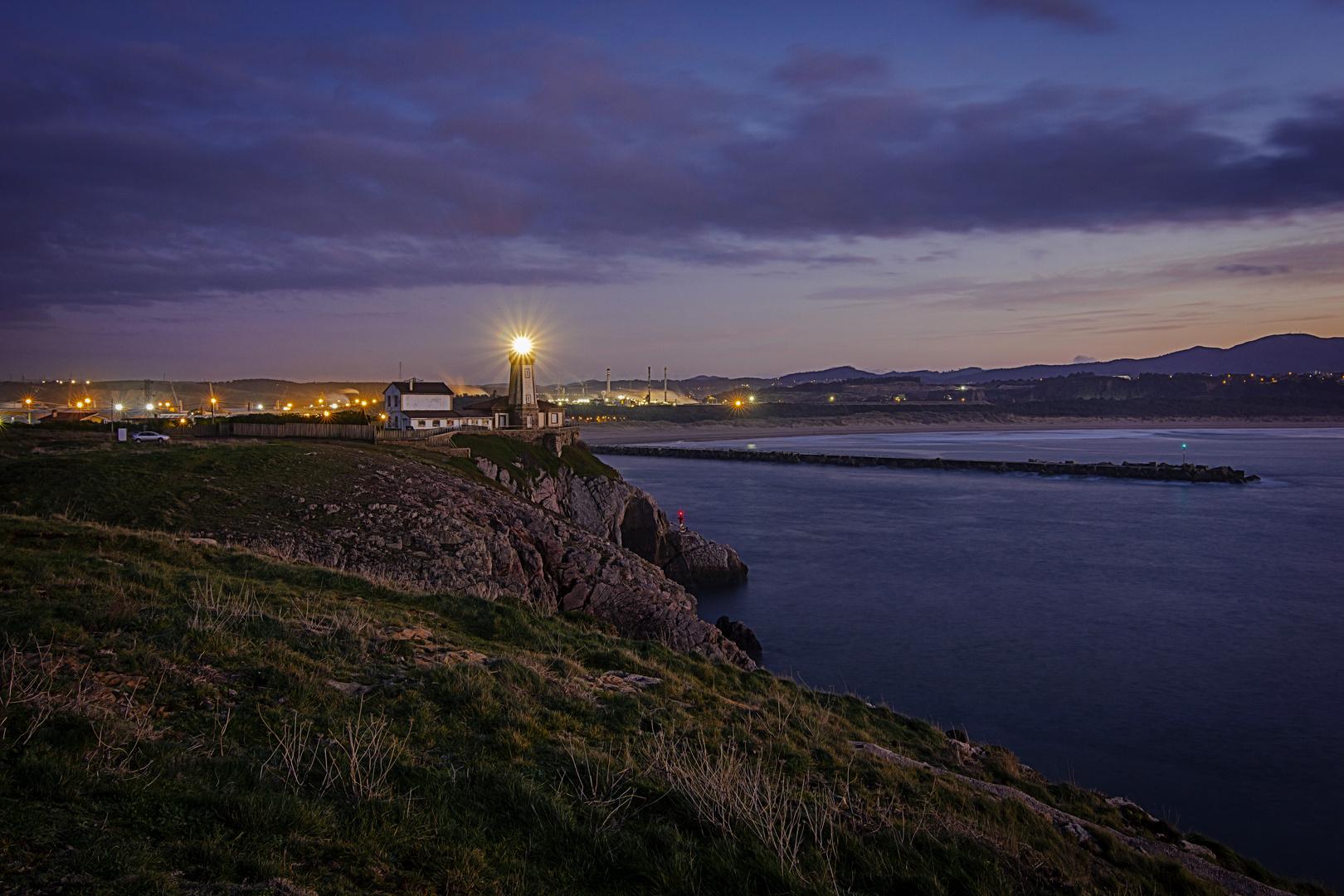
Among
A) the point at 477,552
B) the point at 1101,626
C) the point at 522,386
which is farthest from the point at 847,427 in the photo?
the point at 477,552

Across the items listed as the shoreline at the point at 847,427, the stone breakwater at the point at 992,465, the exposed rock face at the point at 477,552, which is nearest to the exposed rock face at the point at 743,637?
the exposed rock face at the point at 477,552

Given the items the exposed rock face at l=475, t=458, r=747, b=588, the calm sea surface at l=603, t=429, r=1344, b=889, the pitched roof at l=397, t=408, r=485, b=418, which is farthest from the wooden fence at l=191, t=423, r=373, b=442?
the pitched roof at l=397, t=408, r=485, b=418

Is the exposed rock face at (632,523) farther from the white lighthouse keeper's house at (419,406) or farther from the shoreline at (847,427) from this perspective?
the shoreline at (847,427)

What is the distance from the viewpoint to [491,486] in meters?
30.5

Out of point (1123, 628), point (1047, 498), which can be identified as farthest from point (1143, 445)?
point (1123, 628)

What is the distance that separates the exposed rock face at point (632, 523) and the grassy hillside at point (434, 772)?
2386 centimetres

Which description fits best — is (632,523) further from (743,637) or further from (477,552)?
(477,552)

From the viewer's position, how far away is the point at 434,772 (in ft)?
20.6

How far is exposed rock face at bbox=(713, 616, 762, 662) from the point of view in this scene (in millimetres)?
25875

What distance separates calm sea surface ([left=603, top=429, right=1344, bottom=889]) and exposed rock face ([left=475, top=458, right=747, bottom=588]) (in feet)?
7.16

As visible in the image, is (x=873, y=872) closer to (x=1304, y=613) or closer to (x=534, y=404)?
(x=1304, y=613)

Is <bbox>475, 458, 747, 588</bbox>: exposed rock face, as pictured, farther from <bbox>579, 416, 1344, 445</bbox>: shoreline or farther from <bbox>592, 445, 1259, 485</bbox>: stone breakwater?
<bbox>579, 416, 1344, 445</bbox>: shoreline

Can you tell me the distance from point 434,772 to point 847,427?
604ft

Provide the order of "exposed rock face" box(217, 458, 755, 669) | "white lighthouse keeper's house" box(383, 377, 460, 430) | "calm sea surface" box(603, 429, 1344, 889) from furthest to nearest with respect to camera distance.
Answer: "white lighthouse keeper's house" box(383, 377, 460, 430), "exposed rock face" box(217, 458, 755, 669), "calm sea surface" box(603, 429, 1344, 889)
